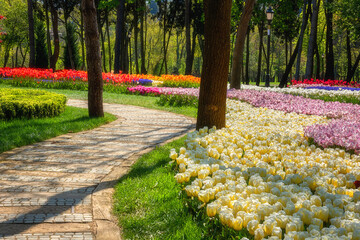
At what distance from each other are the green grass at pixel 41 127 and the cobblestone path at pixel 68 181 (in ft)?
0.80

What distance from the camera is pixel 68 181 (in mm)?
4594

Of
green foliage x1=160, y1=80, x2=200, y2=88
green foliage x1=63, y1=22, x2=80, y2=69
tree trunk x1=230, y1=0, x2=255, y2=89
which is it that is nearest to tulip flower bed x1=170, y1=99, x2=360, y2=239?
tree trunk x1=230, y1=0, x2=255, y2=89

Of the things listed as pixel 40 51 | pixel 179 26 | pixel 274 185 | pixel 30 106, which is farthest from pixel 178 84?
pixel 40 51

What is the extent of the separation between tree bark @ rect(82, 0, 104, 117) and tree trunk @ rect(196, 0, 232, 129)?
11.8 ft

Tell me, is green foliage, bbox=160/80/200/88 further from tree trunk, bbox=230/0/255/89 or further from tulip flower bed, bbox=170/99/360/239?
tulip flower bed, bbox=170/99/360/239

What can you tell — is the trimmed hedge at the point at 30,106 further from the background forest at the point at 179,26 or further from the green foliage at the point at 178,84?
the green foliage at the point at 178,84

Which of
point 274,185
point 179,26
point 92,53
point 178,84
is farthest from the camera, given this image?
point 179,26

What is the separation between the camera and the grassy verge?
3020mm

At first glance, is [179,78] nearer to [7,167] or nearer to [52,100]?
[52,100]

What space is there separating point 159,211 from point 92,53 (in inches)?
240

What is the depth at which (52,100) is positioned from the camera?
30.0 ft

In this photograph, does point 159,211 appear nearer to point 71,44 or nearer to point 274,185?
point 274,185

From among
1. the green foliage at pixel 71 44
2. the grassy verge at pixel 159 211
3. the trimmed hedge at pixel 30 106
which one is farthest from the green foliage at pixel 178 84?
the green foliage at pixel 71 44

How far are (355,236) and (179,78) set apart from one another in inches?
752
